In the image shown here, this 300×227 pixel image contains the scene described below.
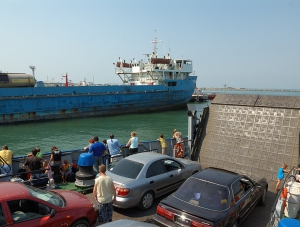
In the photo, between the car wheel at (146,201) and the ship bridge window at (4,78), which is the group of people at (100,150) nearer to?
the car wheel at (146,201)

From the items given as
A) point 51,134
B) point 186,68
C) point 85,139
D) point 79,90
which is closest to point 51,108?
point 79,90

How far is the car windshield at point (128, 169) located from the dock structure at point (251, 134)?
157 inches

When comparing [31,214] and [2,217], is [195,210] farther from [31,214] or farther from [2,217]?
[2,217]

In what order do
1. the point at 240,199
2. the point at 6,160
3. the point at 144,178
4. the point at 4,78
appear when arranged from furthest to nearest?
1. the point at 4,78
2. the point at 6,160
3. the point at 144,178
4. the point at 240,199

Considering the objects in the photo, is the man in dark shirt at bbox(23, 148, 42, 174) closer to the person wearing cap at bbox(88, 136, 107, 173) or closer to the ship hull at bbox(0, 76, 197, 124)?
the person wearing cap at bbox(88, 136, 107, 173)

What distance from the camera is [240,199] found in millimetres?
5262

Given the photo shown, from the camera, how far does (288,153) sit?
824 cm

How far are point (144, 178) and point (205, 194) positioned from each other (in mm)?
1897

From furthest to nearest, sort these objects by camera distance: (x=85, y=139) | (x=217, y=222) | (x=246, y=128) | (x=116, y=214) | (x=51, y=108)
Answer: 1. (x=51, y=108)
2. (x=85, y=139)
3. (x=246, y=128)
4. (x=116, y=214)
5. (x=217, y=222)

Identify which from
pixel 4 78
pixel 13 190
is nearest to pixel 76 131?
pixel 4 78

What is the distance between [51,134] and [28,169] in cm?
2099

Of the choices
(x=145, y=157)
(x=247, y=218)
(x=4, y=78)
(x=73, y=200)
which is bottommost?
(x=247, y=218)

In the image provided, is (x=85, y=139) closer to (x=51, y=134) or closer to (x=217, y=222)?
(x=51, y=134)

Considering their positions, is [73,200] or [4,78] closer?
[73,200]
